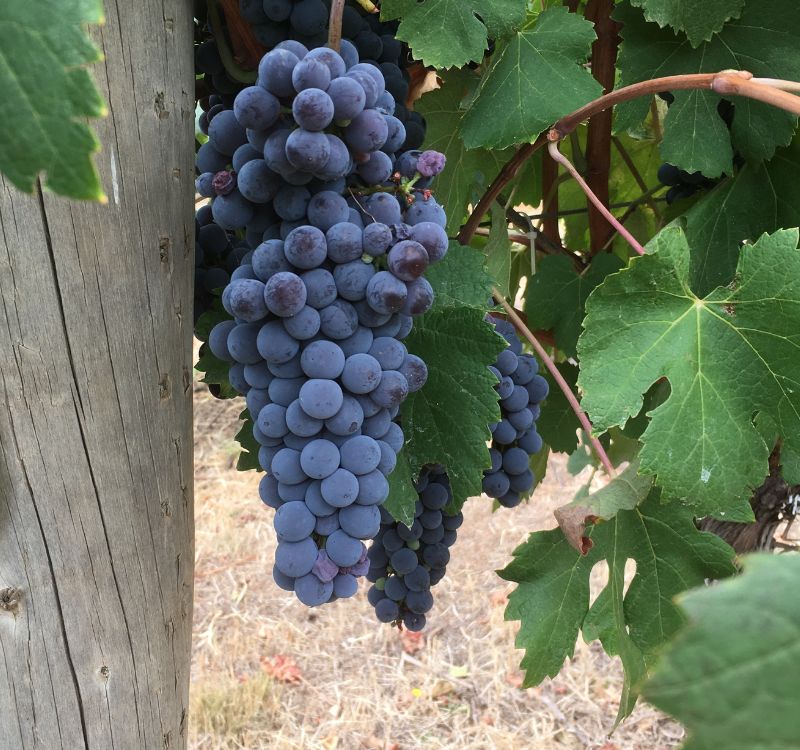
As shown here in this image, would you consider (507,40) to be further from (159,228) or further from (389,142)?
(159,228)

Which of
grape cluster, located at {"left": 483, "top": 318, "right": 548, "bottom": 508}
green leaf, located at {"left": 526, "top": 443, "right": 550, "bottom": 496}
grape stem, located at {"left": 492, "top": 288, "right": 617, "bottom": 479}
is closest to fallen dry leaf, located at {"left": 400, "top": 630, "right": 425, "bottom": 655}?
green leaf, located at {"left": 526, "top": 443, "right": 550, "bottom": 496}

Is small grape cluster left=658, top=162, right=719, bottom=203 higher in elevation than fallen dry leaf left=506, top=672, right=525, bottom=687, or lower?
higher

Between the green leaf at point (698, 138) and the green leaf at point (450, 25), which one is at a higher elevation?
the green leaf at point (450, 25)

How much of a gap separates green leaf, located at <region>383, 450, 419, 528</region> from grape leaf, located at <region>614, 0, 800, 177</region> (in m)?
0.47

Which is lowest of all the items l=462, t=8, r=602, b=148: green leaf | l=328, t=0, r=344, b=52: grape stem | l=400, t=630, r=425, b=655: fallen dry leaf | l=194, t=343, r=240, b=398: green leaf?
l=400, t=630, r=425, b=655: fallen dry leaf

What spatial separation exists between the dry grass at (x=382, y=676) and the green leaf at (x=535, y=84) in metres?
1.85

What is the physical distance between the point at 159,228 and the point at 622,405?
1.56 feet

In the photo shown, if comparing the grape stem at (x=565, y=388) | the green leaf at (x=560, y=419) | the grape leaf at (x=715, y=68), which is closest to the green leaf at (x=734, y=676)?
the grape stem at (x=565, y=388)

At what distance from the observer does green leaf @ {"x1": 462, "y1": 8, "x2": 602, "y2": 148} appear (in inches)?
32.1

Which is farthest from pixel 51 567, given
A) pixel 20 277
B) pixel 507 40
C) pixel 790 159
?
pixel 790 159

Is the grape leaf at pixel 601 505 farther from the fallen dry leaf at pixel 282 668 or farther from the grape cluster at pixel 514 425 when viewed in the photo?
the fallen dry leaf at pixel 282 668

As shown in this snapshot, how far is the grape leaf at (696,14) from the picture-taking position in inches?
31.9

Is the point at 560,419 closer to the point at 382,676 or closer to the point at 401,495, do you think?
the point at 401,495

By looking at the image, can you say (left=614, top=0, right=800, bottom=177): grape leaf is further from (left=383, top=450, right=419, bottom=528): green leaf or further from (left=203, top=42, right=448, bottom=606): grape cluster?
(left=383, top=450, right=419, bottom=528): green leaf
